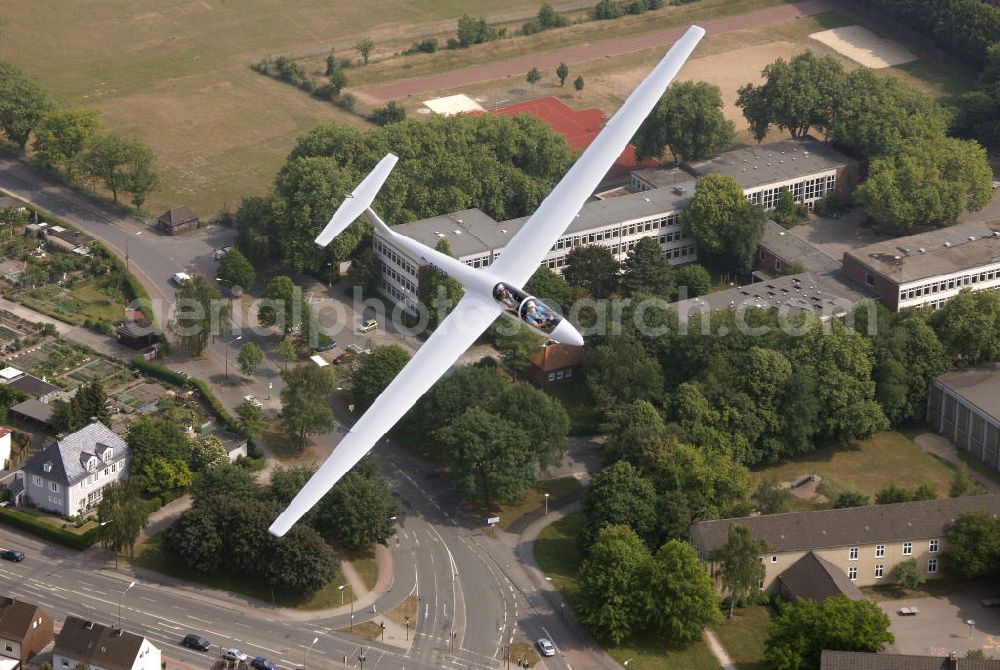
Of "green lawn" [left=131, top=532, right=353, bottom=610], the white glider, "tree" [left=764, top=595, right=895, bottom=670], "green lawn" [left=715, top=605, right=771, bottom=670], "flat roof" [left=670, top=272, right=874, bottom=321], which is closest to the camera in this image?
the white glider

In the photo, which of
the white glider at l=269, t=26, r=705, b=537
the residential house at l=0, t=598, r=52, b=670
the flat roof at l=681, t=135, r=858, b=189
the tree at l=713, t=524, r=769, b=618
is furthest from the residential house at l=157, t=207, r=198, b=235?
the tree at l=713, t=524, r=769, b=618

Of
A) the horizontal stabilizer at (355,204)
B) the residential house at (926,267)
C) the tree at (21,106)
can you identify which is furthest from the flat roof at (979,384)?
the tree at (21,106)

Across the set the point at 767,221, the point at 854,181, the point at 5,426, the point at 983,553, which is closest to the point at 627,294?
the point at 767,221

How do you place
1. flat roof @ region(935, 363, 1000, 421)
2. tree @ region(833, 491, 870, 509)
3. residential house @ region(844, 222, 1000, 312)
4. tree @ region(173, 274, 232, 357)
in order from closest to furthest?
tree @ region(833, 491, 870, 509) < flat roof @ region(935, 363, 1000, 421) < tree @ region(173, 274, 232, 357) < residential house @ region(844, 222, 1000, 312)

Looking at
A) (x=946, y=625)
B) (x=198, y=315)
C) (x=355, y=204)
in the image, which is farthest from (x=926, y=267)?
(x=198, y=315)

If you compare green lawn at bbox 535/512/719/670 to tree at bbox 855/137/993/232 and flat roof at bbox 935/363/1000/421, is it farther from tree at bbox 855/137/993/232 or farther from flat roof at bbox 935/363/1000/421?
tree at bbox 855/137/993/232

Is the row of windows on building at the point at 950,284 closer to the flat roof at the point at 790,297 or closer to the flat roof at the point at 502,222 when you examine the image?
the flat roof at the point at 790,297

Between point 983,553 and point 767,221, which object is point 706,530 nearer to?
point 983,553
